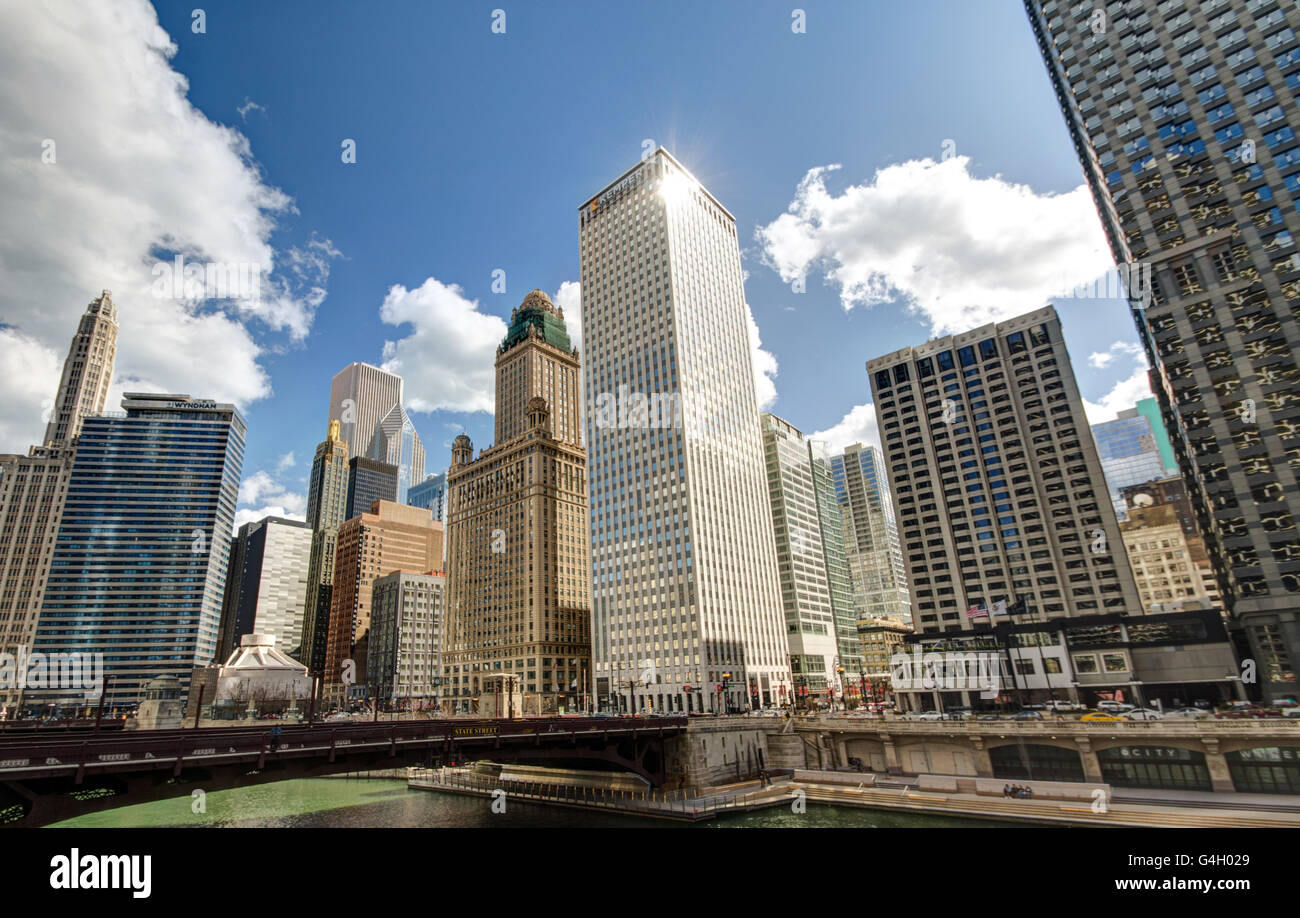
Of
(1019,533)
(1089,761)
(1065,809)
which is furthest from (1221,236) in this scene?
(1065,809)

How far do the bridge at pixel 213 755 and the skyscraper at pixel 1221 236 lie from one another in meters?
83.2

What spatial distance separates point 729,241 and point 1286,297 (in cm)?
11434

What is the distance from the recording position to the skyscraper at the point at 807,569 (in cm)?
15900

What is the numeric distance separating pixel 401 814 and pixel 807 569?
401ft

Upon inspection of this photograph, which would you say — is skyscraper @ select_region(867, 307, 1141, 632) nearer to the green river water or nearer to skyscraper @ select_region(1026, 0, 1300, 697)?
skyscraper @ select_region(1026, 0, 1300, 697)

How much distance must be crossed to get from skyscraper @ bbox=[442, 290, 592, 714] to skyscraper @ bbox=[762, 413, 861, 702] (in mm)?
50541

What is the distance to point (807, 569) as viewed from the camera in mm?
171500

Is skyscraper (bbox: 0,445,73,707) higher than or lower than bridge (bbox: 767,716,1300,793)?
higher

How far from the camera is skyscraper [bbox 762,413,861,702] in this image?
159 meters
